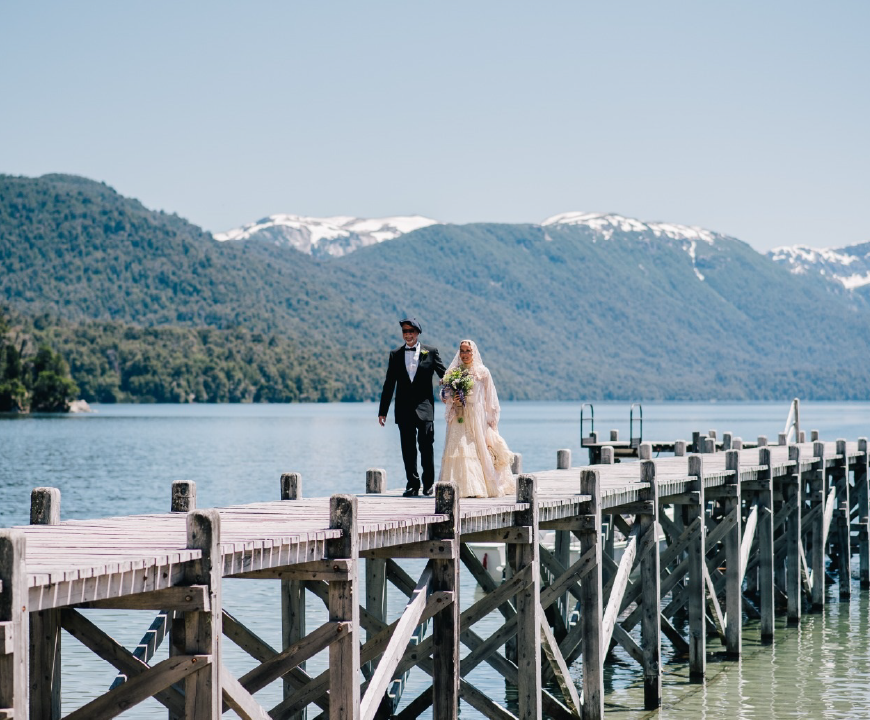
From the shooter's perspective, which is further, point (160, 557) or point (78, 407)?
point (78, 407)

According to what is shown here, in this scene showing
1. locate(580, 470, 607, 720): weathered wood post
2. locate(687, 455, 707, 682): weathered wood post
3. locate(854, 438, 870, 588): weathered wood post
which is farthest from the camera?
locate(854, 438, 870, 588): weathered wood post

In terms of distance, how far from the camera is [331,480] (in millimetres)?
61000

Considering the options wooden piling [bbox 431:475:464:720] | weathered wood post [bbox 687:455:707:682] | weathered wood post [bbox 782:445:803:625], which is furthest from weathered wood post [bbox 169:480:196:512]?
weathered wood post [bbox 782:445:803:625]

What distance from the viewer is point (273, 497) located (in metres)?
51.6

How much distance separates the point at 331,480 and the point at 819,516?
36.0 meters

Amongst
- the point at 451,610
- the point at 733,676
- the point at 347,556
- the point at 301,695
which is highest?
the point at 347,556

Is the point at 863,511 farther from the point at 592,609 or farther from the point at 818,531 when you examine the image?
the point at 592,609

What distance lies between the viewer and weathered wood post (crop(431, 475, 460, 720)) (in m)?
12.0

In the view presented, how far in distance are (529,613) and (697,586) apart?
6.59 meters

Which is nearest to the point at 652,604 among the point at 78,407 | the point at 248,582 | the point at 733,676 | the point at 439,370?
the point at 733,676

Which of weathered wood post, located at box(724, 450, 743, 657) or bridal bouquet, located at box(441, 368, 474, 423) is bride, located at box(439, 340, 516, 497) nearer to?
bridal bouquet, located at box(441, 368, 474, 423)

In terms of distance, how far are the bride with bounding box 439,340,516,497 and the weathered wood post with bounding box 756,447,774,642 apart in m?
8.76

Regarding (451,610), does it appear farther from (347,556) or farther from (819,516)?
(819,516)

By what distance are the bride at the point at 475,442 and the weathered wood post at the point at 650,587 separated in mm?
2755
